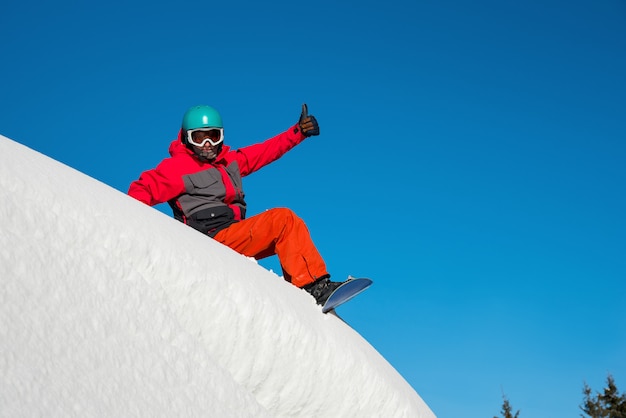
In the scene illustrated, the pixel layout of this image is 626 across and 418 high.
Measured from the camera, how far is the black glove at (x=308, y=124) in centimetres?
692

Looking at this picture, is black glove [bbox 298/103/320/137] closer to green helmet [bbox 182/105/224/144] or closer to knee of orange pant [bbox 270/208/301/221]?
green helmet [bbox 182/105/224/144]

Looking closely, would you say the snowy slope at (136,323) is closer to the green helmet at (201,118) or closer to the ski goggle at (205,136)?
the ski goggle at (205,136)

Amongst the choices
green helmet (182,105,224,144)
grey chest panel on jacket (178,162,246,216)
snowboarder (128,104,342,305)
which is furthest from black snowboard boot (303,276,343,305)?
green helmet (182,105,224,144)

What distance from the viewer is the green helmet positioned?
Result: 6434 mm

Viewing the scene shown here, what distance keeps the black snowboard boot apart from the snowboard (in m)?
0.10

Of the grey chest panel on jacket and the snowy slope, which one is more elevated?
the grey chest panel on jacket

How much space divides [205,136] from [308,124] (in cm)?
111

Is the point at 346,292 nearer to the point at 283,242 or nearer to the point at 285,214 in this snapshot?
the point at 283,242

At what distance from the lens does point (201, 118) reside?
6445 millimetres

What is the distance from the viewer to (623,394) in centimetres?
3344

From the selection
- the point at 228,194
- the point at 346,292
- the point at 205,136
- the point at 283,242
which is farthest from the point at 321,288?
the point at 205,136

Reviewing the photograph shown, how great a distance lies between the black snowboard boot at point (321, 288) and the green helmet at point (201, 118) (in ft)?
7.01

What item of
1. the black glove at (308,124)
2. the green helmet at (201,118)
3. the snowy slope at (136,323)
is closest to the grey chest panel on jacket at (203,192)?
the green helmet at (201,118)

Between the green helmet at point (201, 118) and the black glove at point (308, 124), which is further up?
the black glove at point (308, 124)
